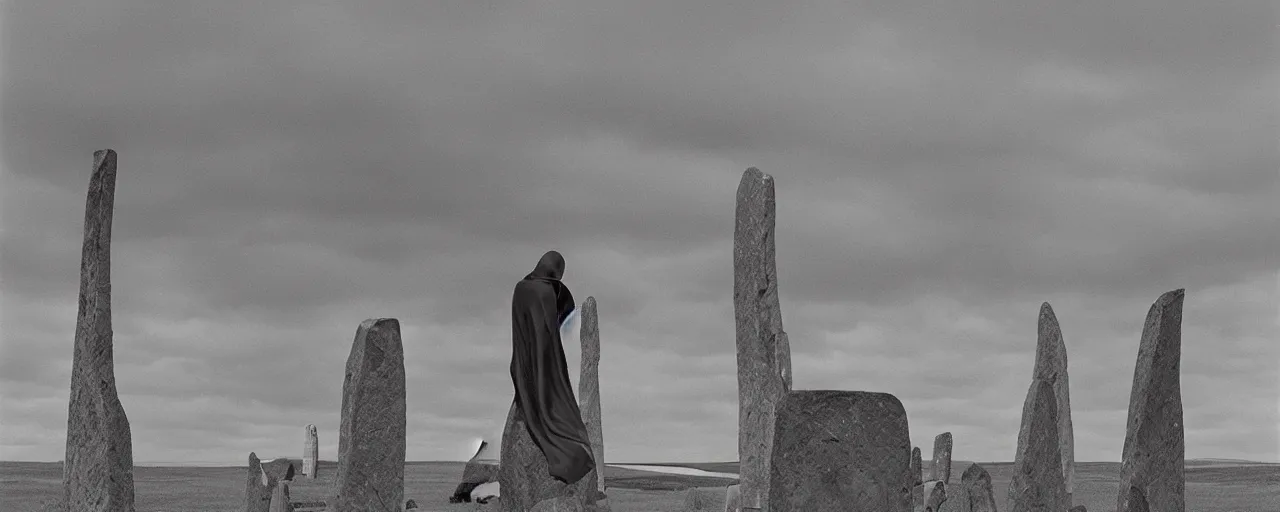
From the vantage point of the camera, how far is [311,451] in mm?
38719

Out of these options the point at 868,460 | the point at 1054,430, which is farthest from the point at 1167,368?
the point at 868,460

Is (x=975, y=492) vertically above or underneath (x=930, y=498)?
above

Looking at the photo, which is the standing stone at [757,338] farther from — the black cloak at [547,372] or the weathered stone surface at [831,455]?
the weathered stone surface at [831,455]

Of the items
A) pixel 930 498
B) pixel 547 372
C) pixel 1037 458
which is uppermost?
pixel 547 372

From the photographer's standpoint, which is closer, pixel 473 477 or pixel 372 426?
pixel 372 426

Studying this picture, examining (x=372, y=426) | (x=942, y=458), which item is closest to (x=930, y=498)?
(x=942, y=458)

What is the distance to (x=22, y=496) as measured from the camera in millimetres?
31188

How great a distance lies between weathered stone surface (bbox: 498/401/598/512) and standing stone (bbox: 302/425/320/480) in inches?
1135

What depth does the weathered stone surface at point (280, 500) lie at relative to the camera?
1698cm

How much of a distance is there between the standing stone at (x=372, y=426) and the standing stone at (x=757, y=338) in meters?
5.85

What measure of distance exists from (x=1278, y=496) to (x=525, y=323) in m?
27.0

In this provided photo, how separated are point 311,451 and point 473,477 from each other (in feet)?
59.8

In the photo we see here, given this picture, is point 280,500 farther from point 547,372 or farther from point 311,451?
point 311,451

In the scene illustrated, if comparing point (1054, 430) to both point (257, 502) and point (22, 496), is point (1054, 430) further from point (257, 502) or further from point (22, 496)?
point (22, 496)
